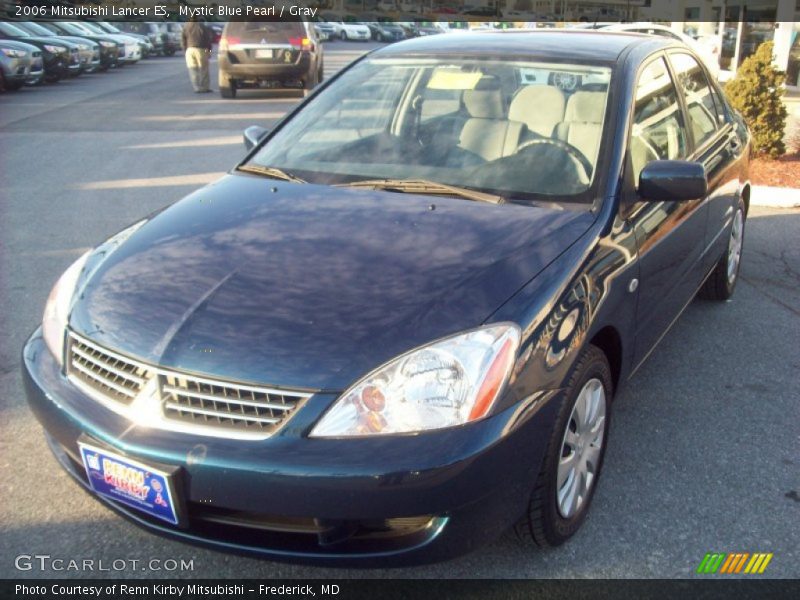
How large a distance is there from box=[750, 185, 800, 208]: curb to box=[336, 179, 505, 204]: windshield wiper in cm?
537

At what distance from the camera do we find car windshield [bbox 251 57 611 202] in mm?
3189

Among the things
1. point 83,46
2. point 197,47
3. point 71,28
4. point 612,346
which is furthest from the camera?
point 71,28

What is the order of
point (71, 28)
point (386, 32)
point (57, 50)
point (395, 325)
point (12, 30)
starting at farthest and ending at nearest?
point (386, 32) → point (71, 28) → point (12, 30) → point (57, 50) → point (395, 325)

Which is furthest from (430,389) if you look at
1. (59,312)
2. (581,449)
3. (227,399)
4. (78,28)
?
(78,28)

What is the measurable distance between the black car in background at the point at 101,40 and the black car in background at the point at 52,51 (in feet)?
8.10

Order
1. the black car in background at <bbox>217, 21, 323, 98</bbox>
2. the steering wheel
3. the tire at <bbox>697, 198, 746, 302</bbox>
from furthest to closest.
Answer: the black car in background at <bbox>217, 21, 323, 98</bbox> < the tire at <bbox>697, 198, 746, 302</bbox> < the steering wheel

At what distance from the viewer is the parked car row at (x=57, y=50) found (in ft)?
56.5

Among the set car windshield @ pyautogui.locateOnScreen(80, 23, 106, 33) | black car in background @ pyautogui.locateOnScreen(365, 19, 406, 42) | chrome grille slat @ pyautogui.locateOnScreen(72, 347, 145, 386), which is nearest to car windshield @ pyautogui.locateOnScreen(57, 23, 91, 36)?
car windshield @ pyautogui.locateOnScreen(80, 23, 106, 33)

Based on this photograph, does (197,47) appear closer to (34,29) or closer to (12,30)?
(12,30)

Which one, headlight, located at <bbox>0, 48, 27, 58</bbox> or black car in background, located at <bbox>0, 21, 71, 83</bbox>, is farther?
black car in background, located at <bbox>0, 21, 71, 83</bbox>

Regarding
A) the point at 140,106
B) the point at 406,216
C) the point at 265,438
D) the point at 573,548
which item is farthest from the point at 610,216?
the point at 140,106

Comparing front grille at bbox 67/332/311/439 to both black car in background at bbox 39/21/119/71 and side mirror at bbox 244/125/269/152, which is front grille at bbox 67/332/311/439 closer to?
side mirror at bbox 244/125/269/152

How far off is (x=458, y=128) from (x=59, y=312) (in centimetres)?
181

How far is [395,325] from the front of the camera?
2.30 metres
